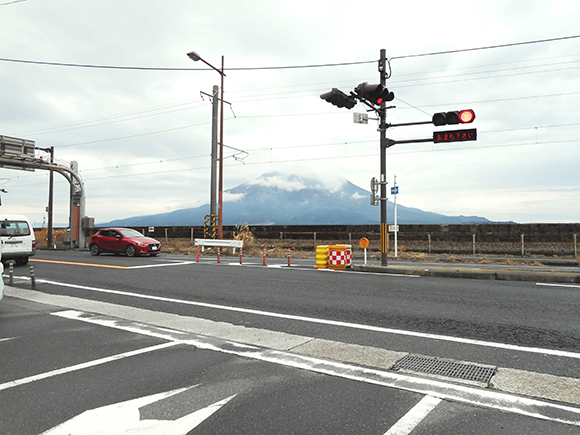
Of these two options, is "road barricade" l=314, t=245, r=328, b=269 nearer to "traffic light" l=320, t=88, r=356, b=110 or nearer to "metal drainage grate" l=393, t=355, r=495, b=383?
"traffic light" l=320, t=88, r=356, b=110

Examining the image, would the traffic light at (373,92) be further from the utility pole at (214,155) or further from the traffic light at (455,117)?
the utility pole at (214,155)

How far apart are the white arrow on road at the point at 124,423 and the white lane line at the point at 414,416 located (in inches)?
58.9

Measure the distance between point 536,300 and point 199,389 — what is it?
7.50 meters

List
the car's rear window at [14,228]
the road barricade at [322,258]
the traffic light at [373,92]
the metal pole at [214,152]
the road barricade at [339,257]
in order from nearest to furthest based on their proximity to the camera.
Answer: the traffic light at [373,92] → the road barricade at [339,257] → the road barricade at [322,258] → the car's rear window at [14,228] → the metal pole at [214,152]

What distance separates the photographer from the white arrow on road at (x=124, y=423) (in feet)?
9.72

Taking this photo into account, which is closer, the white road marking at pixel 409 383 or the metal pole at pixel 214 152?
the white road marking at pixel 409 383

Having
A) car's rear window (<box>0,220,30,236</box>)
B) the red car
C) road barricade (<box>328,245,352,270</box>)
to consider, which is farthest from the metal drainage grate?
the red car

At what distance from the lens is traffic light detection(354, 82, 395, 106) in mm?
12078

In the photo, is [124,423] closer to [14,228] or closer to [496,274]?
[496,274]

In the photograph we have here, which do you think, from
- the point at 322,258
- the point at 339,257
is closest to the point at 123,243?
the point at 322,258

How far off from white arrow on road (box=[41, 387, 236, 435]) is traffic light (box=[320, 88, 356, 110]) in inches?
395

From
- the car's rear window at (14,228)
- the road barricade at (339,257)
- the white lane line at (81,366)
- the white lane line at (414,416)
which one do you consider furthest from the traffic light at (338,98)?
the car's rear window at (14,228)

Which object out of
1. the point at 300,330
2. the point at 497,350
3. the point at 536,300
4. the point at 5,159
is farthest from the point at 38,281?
the point at 5,159

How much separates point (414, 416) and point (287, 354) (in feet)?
6.43
